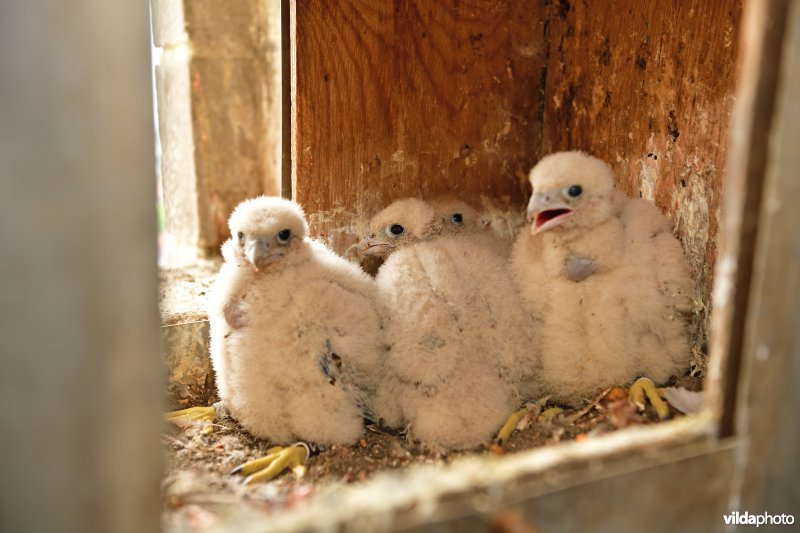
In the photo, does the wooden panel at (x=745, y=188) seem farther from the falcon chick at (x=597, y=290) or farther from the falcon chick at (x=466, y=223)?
the falcon chick at (x=466, y=223)

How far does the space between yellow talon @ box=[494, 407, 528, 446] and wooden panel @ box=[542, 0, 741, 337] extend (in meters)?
0.86

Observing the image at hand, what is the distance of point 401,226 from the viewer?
3.05 m

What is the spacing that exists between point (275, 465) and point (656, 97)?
2151 mm

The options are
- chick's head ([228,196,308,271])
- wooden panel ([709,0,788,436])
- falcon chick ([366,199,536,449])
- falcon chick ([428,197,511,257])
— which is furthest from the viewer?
falcon chick ([428,197,511,257])

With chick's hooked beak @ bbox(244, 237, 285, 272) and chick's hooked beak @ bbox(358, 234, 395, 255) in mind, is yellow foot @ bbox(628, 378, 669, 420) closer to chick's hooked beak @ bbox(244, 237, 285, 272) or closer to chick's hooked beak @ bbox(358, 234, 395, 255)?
chick's hooked beak @ bbox(358, 234, 395, 255)

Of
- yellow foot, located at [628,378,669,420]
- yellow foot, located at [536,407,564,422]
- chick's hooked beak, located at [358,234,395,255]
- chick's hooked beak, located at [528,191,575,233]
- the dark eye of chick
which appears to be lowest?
yellow foot, located at [536,407,564,422]

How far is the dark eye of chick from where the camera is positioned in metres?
2.65

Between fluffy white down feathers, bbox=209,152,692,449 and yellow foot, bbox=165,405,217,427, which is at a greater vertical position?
fluffy white down feathers, bbox=209,152,692,449

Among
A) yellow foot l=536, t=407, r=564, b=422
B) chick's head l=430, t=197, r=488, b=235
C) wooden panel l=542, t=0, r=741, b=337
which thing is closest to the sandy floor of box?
yellow foot l=536, t=407, r=564, b=422

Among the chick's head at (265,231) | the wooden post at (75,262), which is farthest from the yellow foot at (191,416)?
the wooden post at (75,262)

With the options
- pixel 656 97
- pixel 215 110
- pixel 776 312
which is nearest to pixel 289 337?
pixel 776 312

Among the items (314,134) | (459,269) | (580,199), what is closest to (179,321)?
(314,134)

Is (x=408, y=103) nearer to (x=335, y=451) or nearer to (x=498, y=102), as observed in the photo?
(x=498, y=102)

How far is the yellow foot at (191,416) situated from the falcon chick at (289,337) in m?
0.17
